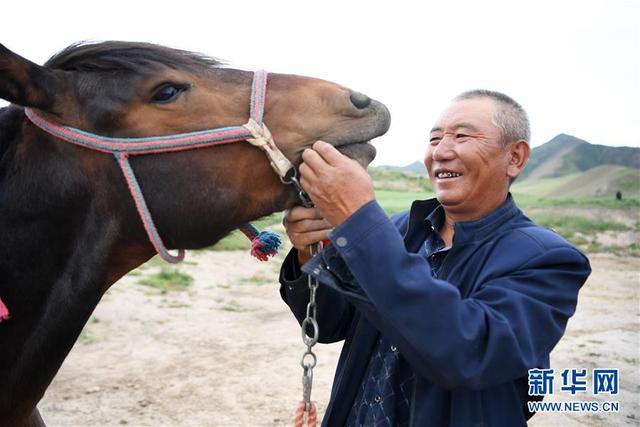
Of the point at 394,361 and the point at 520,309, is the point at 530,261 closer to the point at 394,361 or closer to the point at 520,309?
the point at 520,309

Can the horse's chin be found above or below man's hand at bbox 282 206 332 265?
above

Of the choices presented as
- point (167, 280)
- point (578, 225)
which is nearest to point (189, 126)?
point (167, 280)

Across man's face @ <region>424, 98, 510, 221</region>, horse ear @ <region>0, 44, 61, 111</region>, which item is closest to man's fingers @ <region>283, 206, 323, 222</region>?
man's face @ <region>424, 98, 510, 221</region>

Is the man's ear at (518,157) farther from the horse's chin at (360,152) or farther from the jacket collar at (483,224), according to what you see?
the horse's chin at (360,152)

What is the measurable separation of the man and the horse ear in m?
1.03

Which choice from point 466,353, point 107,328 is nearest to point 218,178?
point 466,353

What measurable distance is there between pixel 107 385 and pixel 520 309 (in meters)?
5.66

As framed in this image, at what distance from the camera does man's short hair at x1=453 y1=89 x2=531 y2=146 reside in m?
2.13

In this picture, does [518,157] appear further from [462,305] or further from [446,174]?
[462,305]

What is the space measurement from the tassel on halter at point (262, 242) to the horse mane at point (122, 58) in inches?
28.1

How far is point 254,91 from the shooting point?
2.01 m

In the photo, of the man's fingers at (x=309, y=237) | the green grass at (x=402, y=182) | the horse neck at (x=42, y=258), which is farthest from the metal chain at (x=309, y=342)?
the green grass at (x=402, y=182)

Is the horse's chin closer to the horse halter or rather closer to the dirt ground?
the horse halter

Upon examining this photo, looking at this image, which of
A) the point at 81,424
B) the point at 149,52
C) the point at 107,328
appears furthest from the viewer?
the point at 107,328
